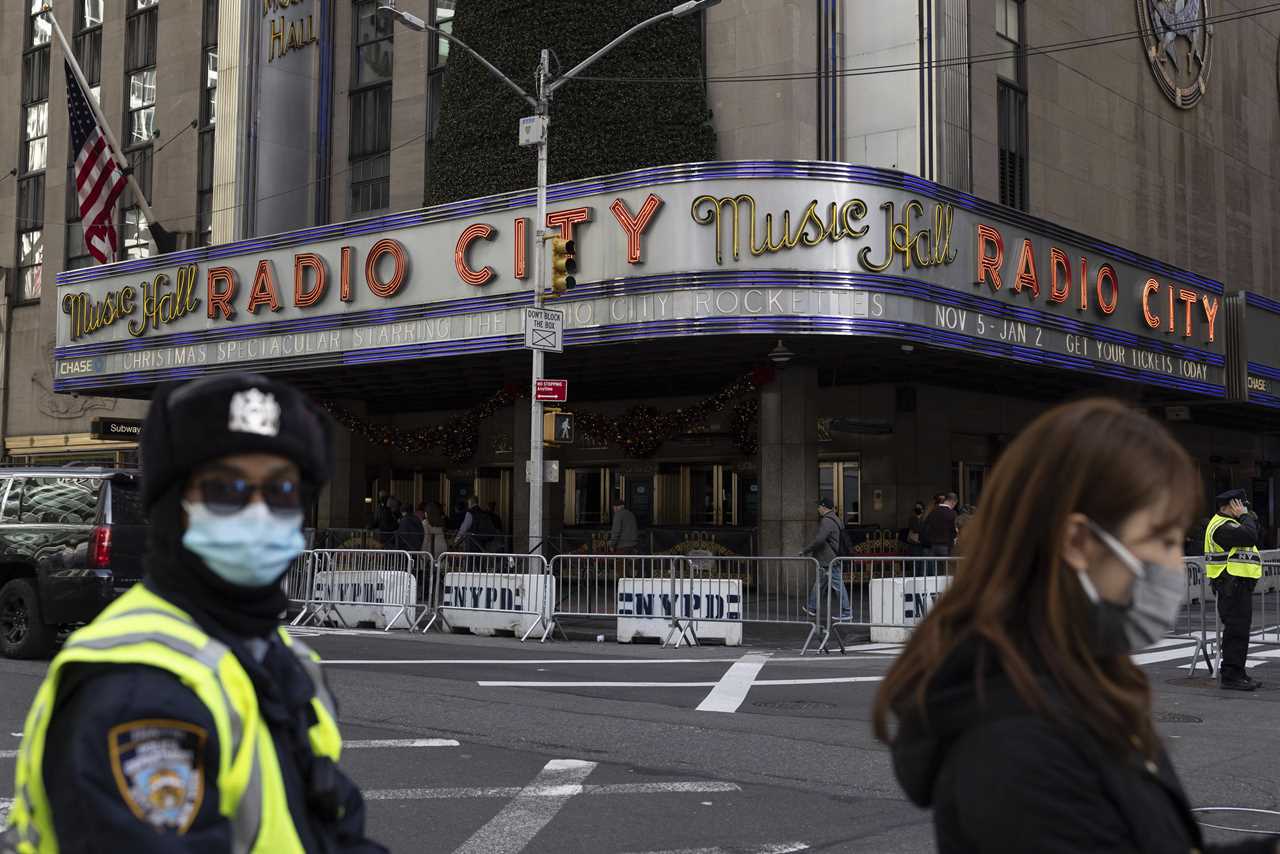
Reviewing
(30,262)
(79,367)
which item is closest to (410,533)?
(79,367)

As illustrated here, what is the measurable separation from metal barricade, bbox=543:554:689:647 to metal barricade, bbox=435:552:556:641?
23 centimetres

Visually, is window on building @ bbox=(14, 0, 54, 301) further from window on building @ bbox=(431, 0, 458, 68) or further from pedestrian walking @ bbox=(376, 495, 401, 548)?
pedestrian walking @ bbox=(376, 495, 401, 548)

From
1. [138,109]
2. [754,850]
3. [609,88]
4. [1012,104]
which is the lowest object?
[754,850]

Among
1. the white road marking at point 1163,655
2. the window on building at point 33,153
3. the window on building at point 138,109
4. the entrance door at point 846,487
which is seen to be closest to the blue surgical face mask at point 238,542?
the white road marking at point 1163,655

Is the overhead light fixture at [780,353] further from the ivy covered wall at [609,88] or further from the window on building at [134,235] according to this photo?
the window on building at [134,235]

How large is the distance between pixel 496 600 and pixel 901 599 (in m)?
5.34

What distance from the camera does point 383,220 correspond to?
84.5 feet

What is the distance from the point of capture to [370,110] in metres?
34.7

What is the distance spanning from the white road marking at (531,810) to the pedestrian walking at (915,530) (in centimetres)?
1646

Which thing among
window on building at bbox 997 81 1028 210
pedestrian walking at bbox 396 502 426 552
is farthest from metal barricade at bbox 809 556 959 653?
window on building at bbox 997 81 1028 210

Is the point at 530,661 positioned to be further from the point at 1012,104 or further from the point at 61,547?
the point at 1012,104

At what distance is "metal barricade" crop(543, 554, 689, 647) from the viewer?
1777 centimetres

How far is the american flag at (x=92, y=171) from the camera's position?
31781 mm

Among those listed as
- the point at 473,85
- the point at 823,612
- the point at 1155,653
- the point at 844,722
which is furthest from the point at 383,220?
the point at 844,722
